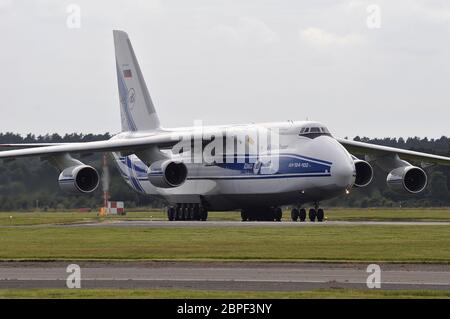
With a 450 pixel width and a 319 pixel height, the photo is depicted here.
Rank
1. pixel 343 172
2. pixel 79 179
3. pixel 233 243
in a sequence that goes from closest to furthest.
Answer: pixel 233 243
pixel 343 172
pixel 79 179

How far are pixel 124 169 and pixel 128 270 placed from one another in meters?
36.6

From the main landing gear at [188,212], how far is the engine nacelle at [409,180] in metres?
9.38

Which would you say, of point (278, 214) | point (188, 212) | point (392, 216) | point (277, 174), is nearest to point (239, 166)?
point (277, 174)

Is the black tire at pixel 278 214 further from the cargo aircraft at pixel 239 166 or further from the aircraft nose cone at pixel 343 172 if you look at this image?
the aircraft nose cone at pixel 343 172

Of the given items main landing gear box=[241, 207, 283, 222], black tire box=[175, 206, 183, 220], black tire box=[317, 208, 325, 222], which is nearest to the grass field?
main landing gear box=[241, 207, 283, 222]

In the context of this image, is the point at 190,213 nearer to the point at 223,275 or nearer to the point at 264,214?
the point at 264,214

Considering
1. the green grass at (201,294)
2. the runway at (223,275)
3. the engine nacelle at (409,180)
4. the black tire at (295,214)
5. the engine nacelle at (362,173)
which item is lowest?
the green grass at (201,294)

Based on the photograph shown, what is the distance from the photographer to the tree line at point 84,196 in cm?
6362

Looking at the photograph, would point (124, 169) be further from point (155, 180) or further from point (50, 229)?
point (50, 229)

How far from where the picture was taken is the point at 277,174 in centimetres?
5462

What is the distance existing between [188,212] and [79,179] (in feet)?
27.0

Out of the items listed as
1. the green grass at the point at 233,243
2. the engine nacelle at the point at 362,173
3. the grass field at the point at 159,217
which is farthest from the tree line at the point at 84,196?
the green grass at the point at 233,243

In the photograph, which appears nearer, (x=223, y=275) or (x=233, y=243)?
(x=223, y=275)

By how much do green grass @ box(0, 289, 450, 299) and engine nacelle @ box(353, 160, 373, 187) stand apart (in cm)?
3566
